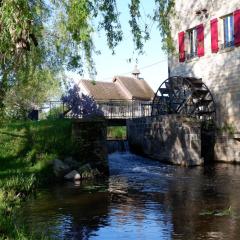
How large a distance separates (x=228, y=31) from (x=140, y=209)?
11.7m

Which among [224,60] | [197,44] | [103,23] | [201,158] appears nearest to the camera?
[103,23]

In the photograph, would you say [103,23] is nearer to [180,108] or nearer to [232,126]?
[232,126]

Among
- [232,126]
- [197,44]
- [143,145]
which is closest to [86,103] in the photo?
[143,145]

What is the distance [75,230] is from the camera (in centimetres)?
650

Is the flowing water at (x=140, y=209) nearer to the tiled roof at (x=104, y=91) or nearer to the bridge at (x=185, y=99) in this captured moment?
the bridge at (x=185, y=99)

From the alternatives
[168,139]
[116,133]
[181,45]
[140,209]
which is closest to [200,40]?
[181,45]

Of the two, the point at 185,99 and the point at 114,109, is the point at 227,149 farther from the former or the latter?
the point at 114,109

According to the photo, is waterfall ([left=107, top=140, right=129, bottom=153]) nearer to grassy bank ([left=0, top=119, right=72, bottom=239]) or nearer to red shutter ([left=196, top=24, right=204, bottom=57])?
red shutter ([left=196, top=24, right=204, bottom=57])

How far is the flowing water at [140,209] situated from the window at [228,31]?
21.5 feet

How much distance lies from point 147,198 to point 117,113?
70.3 feet

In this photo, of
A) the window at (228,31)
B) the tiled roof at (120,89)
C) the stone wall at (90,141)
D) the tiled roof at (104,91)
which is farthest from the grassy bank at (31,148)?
the tiled roof at (120,89)

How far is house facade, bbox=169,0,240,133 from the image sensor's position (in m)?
17.4

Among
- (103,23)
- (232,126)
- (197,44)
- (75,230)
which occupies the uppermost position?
(197,44)

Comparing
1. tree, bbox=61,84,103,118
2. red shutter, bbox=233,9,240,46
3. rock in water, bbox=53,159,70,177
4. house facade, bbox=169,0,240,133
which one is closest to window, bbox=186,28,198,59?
house facade, bbox=169,0,240,133
